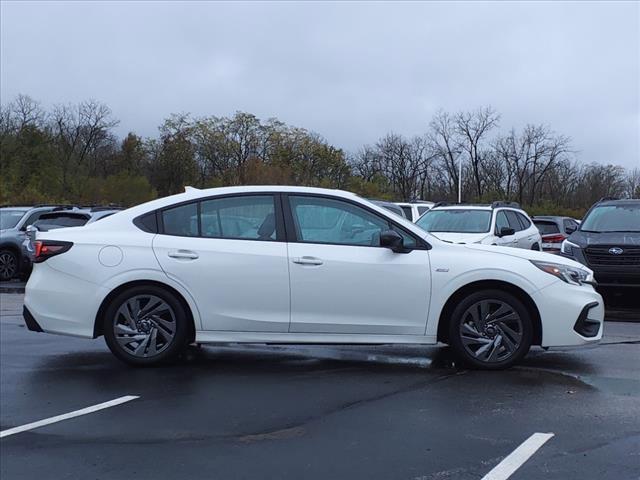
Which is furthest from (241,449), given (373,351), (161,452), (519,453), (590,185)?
(590,185)

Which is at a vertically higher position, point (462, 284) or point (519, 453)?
point (462, 284)

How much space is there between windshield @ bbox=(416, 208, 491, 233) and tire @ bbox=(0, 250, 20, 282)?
30.3 feet

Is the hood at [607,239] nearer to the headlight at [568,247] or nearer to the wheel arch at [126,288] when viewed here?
the headlight at [568,247]

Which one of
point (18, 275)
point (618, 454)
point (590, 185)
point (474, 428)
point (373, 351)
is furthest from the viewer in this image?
point (590, 185)

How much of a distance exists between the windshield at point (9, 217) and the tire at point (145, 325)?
457 inches

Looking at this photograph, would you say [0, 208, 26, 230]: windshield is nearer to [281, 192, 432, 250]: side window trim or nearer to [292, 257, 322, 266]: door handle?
[281, 192, 432, 250]: side window trim

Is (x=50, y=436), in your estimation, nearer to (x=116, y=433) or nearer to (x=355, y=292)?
(x=116, y=433)

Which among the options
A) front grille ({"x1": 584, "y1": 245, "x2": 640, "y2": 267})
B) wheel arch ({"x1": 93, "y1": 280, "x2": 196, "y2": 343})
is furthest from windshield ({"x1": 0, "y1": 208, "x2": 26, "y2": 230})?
front grille ({"x1": 584, "y1": 245, "x2": 640, "y2": 267})

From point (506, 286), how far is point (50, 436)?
3.94m

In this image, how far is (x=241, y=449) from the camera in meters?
4.56

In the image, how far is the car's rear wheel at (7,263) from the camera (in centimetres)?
1659

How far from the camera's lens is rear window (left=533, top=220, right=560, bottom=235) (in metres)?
21.0

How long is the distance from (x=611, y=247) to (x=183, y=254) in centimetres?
727

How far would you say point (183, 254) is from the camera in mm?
6602
